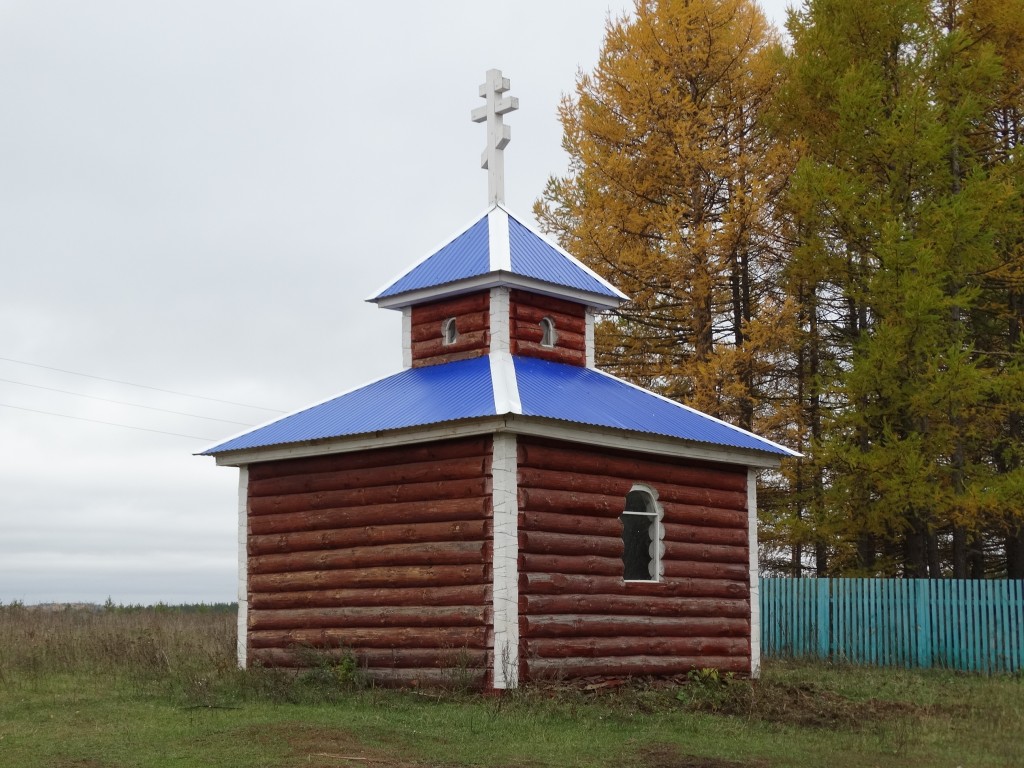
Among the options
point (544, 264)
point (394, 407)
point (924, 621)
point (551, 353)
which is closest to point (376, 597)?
point (394, 407)

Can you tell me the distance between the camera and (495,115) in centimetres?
2069

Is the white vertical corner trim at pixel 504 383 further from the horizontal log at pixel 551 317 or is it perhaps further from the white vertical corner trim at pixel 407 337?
the white vertical corner trim at pixel 407 337

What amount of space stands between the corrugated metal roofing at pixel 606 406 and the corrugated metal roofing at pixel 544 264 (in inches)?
50.5

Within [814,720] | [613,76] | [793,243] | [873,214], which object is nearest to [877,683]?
[814,720]

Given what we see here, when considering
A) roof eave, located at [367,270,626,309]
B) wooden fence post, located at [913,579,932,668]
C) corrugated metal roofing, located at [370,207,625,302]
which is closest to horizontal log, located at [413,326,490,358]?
roof eave, located at [367,270,626,309]

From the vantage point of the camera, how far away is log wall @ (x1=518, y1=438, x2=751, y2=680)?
16.1 meters

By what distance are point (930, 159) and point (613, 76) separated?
743cm

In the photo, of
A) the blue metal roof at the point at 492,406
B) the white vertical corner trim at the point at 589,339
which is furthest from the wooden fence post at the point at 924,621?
the white vertical corner trim at the point at 589,339

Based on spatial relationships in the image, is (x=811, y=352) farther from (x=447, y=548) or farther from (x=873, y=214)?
(x=447, y=548)

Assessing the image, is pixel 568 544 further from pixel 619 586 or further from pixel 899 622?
pixel 899 622

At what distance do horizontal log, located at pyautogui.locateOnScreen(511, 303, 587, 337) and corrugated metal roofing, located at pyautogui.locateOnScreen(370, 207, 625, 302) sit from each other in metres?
0.49

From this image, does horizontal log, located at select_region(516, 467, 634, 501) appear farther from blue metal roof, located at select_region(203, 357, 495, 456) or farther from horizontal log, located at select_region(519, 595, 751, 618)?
horizontal log, located at select_region(519, 595, 751, 618)

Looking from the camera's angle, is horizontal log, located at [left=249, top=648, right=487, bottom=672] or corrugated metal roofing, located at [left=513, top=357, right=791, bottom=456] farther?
corrugated metal roofing, located at [left=513, top=357, right=791, bottom=456]

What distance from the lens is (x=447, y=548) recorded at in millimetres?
16312
